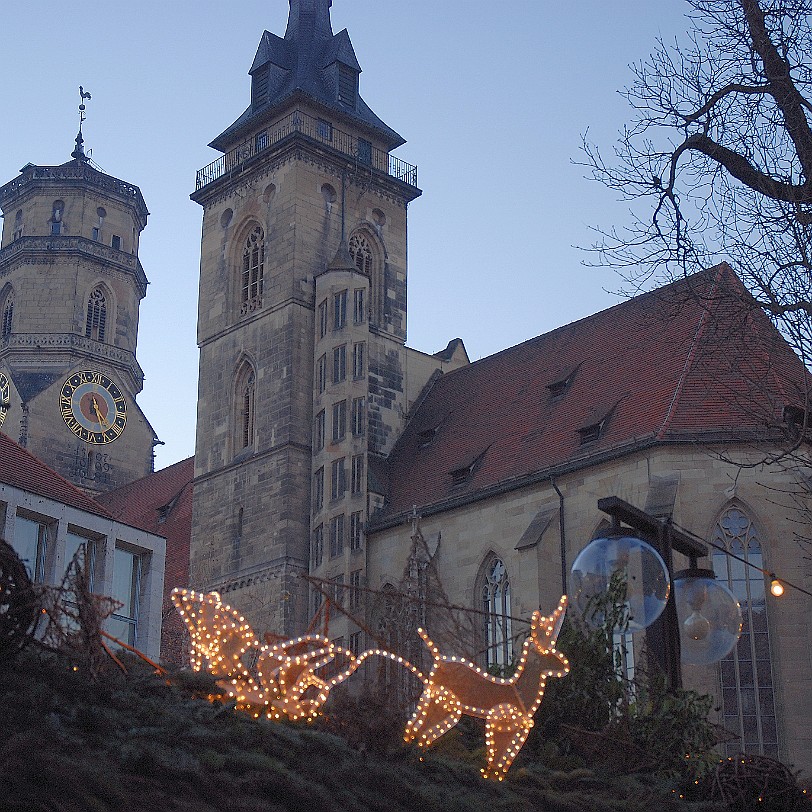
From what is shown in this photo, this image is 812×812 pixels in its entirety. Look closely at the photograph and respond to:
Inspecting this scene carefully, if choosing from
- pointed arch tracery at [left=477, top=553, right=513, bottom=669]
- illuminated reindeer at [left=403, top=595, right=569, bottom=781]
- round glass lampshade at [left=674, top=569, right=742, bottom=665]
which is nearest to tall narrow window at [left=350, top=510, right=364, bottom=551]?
pointed arch tracery at [left=477, top=553, right=513, bottom=669]

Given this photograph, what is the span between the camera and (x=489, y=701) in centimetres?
1409

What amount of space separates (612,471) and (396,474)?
738 centimetres

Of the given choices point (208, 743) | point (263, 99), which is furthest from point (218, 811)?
point (263, 99)

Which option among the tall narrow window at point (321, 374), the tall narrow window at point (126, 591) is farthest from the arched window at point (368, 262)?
the tall narrow window at point (126, 591)

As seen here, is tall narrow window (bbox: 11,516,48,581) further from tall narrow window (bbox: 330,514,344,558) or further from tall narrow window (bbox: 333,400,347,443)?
tall narrow window (bbox: 333,400,347,443)

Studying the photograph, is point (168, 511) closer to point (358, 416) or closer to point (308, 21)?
point (358, 416)

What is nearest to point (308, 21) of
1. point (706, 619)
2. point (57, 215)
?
point (57, 215)

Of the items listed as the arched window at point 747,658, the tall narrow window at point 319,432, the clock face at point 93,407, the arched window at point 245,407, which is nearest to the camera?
the arched window at point 747,658

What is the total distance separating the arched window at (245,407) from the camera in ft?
124

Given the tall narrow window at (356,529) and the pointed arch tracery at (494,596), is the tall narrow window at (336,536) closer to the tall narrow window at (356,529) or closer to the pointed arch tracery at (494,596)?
the tall narrow window at (356,529)

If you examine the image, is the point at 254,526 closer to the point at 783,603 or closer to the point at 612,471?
the point at 612,471

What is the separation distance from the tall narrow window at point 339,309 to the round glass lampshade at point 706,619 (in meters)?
24.3

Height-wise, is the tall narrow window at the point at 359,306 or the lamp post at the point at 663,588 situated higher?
the tall narrow window at the point at 359,306

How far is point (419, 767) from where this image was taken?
13727 mm
